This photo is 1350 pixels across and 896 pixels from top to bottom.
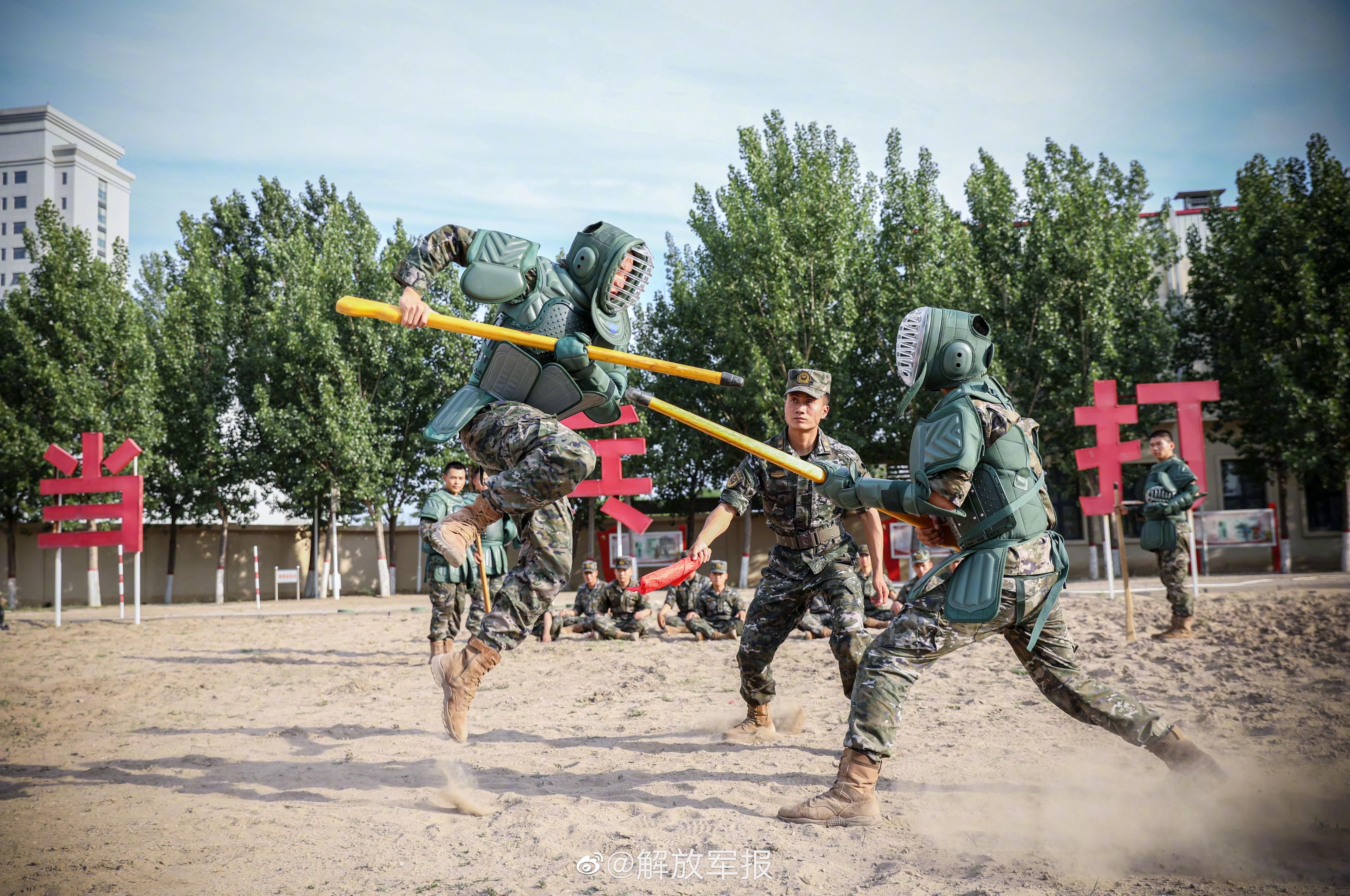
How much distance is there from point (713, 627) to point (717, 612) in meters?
0.22

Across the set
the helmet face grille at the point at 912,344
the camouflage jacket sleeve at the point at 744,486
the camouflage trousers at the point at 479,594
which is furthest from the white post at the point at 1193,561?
the camouflage trousers at the point at 479,594

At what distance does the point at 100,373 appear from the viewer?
23.2 metres

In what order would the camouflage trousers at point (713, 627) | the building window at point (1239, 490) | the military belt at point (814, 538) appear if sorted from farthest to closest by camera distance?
the building window at point (1239, 490)
the camouflage trousers at point (713, 627)
the military belt at point (814, 538)

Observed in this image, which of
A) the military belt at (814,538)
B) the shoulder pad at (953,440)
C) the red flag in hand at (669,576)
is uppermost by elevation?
the shoulder pad at (953,440)

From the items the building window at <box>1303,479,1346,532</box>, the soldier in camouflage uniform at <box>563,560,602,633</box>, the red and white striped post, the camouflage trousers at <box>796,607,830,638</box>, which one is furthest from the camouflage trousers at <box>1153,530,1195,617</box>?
the building window at <box>1303,479,1346,532</box>

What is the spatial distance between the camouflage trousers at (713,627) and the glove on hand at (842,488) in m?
7.03

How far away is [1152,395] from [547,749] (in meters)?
9.50

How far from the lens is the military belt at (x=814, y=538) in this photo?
5.34m

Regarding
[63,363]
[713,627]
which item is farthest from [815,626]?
[63,363]

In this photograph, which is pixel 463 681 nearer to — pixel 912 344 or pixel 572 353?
pixel 572 353

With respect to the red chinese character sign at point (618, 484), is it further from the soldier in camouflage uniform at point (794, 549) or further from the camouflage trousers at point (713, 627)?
the soldier in camouflage uniform at point (794, 549)

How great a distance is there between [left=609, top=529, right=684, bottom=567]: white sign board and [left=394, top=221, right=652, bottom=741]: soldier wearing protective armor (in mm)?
18217

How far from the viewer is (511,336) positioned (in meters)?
4.11

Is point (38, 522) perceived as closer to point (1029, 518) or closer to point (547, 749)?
point (547, 749)
